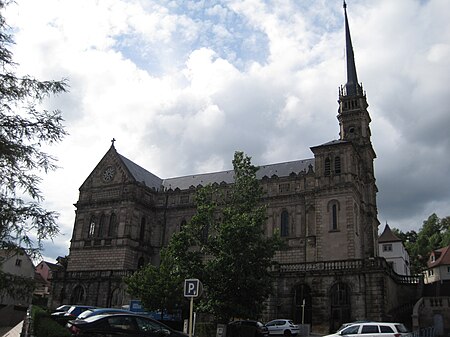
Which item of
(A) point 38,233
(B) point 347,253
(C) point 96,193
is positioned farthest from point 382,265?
(C) point 96,193

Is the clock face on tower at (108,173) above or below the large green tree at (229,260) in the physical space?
above

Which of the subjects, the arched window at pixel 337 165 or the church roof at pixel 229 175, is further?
the church roof at pixel 229 175

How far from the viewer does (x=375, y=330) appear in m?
21.1

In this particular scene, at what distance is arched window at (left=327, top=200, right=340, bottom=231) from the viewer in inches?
1806

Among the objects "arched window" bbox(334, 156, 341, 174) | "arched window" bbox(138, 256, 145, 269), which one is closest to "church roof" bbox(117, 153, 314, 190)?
"arched window" bbox(334, 156, 341, 174)

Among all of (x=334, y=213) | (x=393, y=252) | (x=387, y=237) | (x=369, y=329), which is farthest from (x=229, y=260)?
(x=387, y=237)

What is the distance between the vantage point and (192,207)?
189ft

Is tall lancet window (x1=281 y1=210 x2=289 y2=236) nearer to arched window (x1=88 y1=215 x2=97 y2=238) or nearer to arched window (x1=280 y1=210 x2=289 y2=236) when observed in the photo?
arched window (x1=280 y1=210 x2=289 y2=236)

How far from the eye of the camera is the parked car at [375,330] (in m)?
20.6

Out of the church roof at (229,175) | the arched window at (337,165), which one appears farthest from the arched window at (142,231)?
the arched window at (337,165)

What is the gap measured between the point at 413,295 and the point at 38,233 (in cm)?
3898

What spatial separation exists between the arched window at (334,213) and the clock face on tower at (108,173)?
28.3 meters

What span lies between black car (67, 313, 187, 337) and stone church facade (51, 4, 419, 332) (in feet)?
77.5

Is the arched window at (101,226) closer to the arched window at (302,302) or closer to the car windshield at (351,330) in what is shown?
the arched window at (302,302)
